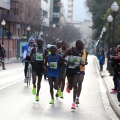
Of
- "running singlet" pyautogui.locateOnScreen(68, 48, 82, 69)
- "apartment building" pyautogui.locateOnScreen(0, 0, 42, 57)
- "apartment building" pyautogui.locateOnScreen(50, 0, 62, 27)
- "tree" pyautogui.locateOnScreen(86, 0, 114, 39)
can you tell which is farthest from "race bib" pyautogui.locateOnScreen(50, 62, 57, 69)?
"apartment building" pyautogui.locateOnScreen(50, 0, 62, 27)

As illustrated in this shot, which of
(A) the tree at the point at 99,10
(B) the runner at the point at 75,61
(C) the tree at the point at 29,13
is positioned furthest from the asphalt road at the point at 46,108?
(C) the tree at the point at 29,13

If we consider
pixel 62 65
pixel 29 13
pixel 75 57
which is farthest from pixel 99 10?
pixel 75 57

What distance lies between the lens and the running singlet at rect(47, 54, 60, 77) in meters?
11.6

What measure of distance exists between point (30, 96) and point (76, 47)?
326cm

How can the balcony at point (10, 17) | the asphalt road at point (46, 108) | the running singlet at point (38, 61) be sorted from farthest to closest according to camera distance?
the balcony at point (10, 17) < the running singlet at point (38, 61) < the asphalt road at point (46, 108)

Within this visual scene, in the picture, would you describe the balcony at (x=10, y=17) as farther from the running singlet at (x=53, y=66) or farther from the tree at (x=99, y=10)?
the running singlet at (x=53, y=66)

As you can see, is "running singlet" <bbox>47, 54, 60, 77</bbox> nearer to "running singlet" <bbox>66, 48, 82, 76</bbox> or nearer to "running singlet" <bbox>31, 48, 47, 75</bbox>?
"running singlet" <bbox>66, 48, 82, 76</bbox>

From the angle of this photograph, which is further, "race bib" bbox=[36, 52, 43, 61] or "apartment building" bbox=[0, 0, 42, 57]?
"apartment building" bbox=[0, 0, 42, 57]

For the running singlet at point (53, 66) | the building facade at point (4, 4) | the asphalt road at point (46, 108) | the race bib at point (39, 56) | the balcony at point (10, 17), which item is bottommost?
the asphalt road at point (46, 108)

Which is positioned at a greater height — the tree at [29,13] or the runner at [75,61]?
the tree at [29,13]

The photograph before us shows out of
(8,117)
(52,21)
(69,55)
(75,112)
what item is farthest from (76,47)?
(52,21)

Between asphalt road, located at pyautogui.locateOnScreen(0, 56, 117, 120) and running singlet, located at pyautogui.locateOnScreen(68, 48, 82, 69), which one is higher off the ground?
running singlet, located at pyautogui.locateOnScreen(68, 48, 82, 69)

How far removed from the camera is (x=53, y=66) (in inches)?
459

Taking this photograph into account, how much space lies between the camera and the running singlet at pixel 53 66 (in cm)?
1165
